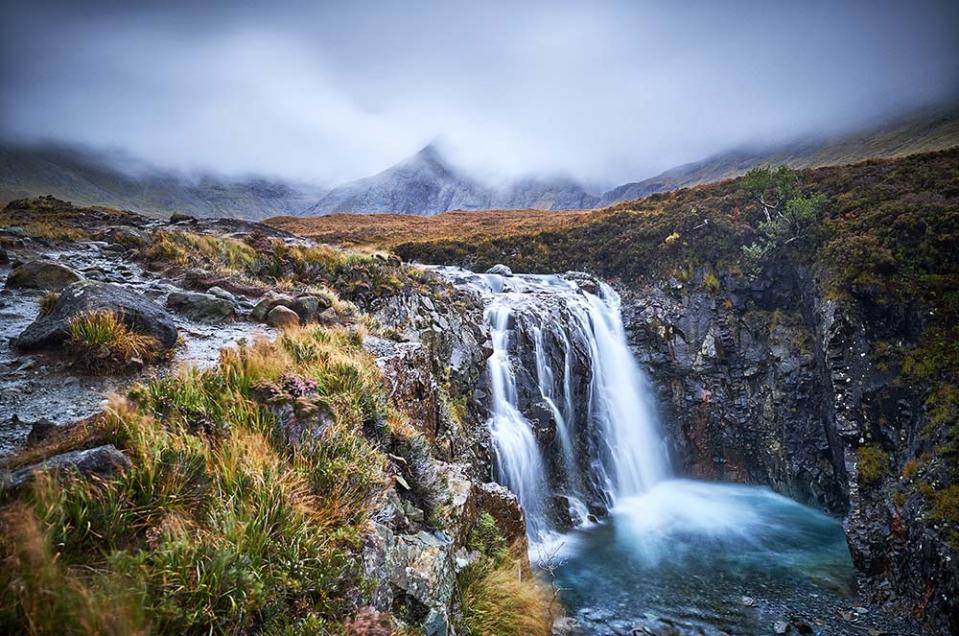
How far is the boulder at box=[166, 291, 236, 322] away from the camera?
8844mm

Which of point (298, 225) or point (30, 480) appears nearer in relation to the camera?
point (30, 480)

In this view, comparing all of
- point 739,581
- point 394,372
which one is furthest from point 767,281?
point 394,372

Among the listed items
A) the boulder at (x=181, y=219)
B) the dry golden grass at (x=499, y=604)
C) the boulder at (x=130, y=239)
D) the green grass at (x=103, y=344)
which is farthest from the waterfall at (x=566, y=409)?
the boulder at (x=181, y=219)

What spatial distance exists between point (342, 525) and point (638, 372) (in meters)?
20.4

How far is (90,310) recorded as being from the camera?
582cm

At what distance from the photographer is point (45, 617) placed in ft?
7.51

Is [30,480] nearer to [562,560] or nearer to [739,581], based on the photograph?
[562,560]

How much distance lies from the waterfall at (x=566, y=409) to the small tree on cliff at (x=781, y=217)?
25.0ft

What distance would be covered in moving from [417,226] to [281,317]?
45.0 m

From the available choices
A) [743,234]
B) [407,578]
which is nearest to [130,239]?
[407,578]

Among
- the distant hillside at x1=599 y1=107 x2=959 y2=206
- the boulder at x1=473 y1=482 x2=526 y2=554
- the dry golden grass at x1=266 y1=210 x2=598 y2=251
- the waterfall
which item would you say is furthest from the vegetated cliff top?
the distant hillside at x1=599 y1=107 x2=959 y2=206

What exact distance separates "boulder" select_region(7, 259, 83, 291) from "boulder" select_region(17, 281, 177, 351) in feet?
10.9

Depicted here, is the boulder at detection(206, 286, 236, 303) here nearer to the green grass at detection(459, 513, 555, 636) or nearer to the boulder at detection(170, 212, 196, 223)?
the green grass at detection(459, 513, 555, 636)

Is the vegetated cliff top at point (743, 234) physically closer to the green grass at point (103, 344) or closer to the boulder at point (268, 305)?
the boulder at point (268, 305)
